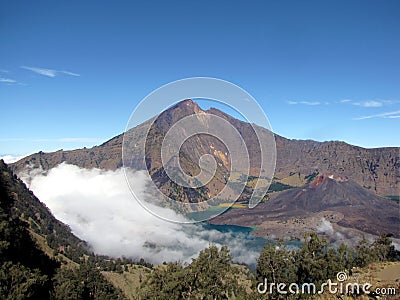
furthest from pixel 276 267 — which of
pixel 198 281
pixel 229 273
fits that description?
pixel 198 281

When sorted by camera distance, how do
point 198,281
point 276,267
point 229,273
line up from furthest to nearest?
point 229,273 → point 276,267 → point 198,281

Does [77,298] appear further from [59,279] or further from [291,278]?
[291,278]

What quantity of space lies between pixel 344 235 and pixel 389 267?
14588 cm

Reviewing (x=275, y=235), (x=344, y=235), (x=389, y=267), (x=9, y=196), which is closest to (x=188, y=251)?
(x=275, y=235)

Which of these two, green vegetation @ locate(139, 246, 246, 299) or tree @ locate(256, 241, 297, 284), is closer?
green vegetation @ locate(139, 246, 246, 299)

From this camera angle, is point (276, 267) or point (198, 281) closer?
point (198, 281)

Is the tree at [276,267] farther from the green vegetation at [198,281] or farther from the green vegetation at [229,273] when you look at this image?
the green vegetation at [198,281]

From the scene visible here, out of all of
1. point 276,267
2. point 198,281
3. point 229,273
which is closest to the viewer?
point 198,281

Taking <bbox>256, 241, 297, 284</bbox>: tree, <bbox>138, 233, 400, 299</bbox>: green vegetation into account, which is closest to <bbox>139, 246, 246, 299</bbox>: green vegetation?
<bbox>138, 233, 400, 299</bbox>: green vegetation

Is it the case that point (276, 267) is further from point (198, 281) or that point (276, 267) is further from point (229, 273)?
point (198, 281)

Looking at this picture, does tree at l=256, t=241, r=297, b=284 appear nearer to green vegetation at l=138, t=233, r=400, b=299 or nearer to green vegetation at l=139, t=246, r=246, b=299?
green vegetation at l=138, t=233, r=400, b=299

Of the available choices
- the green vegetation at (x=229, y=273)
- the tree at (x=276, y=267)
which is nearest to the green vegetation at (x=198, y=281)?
the green vegetation at (x=229, y=273)

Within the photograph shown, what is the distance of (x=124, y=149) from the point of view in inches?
367

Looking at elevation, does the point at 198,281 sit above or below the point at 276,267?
below
